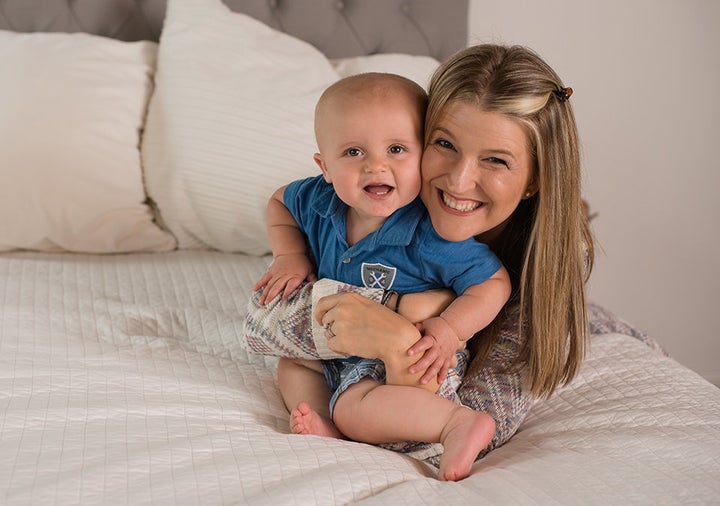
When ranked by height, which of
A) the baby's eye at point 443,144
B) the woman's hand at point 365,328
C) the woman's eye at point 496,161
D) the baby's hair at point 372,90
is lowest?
the woman's hand at point 365,328

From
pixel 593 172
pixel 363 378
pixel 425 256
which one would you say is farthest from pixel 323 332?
pixel 593 172

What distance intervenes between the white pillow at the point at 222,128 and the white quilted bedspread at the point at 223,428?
322 mm

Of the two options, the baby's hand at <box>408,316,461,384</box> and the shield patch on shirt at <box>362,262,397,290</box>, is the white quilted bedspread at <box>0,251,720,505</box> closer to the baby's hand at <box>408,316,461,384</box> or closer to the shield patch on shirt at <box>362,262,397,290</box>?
the baby's hand at <box>408,316,461,384</box>

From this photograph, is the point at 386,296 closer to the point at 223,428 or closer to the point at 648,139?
the point at 223,428

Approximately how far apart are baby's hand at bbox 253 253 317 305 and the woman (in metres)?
0.13

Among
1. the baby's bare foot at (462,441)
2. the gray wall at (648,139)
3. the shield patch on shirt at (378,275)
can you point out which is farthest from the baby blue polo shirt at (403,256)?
the gray wall at (648,139)

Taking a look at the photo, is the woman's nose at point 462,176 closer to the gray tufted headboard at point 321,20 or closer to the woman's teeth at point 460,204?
the woman's teeth at point 460,204

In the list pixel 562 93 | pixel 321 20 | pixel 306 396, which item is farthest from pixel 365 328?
pixel 321 20

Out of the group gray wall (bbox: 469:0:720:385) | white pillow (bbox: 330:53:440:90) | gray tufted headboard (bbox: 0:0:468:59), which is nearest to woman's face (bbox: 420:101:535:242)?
white pillow (bbox: 330:53:440:90)

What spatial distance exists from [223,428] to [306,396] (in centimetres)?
18

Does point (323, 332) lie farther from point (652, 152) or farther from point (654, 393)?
point (652, 152)

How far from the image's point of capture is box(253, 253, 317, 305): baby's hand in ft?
4.64

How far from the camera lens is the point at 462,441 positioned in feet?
3.74

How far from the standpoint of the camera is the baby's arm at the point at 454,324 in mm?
1214
